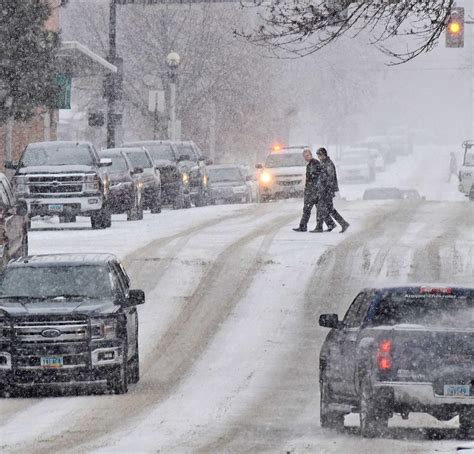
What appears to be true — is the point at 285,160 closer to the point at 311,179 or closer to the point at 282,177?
the point at 282,177

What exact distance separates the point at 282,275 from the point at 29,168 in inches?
348

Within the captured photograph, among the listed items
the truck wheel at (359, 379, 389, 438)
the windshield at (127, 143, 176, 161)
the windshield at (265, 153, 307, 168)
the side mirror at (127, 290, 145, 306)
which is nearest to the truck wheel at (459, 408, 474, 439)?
the truck wheel at (359, 379, 389, 438)

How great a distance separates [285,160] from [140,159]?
378 inches

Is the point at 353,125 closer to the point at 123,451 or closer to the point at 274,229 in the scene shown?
the point at 274,229

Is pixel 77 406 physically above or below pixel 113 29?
below

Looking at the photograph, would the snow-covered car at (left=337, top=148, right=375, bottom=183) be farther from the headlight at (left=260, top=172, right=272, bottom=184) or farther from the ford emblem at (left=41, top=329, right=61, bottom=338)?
the ford emblem at (left=41, top=329, right=61, bottom=338)

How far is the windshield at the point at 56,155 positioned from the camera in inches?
1409

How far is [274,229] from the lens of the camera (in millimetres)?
35344

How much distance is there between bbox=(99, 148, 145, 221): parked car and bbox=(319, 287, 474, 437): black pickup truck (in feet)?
79.5

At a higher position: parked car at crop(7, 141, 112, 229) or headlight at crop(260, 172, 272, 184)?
parked car at crop(7, 141, 112, 229)

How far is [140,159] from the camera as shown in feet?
140

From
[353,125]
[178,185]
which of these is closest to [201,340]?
[178,185]

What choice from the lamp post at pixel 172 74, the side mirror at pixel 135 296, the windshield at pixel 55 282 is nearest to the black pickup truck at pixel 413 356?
the side mirror at pixel 135 296

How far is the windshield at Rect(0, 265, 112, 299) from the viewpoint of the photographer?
19.4 metres
